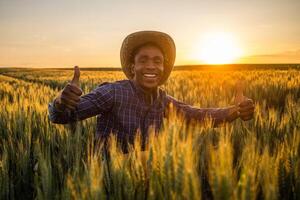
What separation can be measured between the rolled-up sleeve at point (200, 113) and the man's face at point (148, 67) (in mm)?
327

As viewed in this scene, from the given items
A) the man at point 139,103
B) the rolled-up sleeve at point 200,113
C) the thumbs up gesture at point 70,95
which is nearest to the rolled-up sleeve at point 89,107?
the man at point 139,103

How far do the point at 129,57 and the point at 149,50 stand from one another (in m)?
0.27

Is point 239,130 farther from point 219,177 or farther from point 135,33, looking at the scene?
point 219,177

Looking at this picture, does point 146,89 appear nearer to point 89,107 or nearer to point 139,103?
point 139,103

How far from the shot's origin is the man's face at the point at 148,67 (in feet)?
8.72

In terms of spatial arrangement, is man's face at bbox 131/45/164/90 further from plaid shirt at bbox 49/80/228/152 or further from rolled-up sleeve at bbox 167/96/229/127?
rolled-up sleeve at bbox 167/96/229/127

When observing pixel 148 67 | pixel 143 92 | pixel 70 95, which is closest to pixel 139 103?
pixel 143 92

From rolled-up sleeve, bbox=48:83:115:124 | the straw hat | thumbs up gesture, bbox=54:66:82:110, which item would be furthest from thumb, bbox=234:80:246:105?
thumbs up gesture, bbox=54:66:82:110

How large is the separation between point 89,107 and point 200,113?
94 centimetres

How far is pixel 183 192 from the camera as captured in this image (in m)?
0.92

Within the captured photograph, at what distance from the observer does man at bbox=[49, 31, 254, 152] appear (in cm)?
253

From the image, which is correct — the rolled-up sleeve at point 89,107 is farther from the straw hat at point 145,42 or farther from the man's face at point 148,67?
the straw hat at point 145,42

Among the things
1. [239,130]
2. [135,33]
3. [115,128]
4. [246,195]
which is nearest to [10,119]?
[115,128]

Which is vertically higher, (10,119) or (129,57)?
(129,57)
